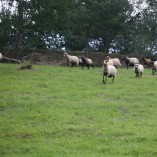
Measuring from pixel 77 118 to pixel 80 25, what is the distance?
104ft

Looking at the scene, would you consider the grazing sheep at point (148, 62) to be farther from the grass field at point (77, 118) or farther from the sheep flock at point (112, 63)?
the grass field at point (77, 118)

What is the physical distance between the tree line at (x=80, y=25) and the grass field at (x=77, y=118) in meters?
15.9

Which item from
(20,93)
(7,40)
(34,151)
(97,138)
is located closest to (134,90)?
(20,93)

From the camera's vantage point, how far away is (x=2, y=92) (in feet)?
66.8

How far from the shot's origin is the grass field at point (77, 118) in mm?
11188

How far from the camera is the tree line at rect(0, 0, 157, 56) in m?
39.9

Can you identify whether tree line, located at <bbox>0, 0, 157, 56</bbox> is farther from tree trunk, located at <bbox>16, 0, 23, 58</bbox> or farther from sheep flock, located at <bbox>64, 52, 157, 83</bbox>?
sheep flock, located at <bbox>64, 52, 157, 83</bbox>

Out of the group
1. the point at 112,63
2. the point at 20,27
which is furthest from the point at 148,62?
the point at 20,27

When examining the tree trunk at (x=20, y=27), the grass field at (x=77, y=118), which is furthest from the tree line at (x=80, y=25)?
the grass field at (x=77, y=118)

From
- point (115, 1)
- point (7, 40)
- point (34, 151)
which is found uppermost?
point (115, 1)

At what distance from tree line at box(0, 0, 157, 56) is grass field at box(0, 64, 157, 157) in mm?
15942

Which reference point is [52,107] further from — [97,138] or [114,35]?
[114,35]

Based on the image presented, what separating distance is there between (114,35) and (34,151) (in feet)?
122

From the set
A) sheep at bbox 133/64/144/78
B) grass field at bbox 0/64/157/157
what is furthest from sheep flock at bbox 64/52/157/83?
grass field at bbox 0/64/157/157
